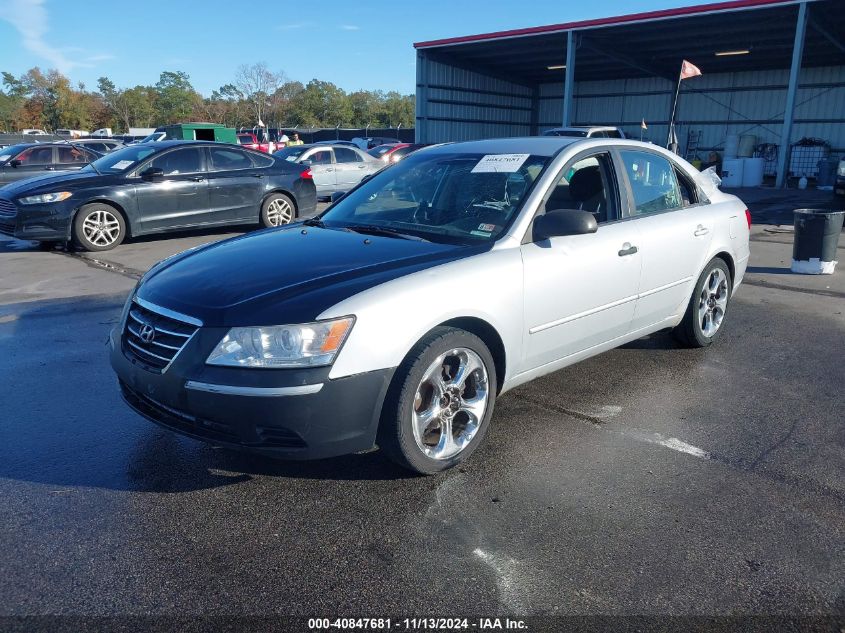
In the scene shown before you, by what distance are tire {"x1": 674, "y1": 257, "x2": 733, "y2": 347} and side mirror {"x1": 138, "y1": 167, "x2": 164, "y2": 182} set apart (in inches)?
315

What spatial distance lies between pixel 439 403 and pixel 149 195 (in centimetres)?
849

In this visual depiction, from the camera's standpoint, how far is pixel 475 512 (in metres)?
3.11

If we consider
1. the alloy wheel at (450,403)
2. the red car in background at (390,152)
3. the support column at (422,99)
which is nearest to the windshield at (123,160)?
the alloy wheel at (450,403)

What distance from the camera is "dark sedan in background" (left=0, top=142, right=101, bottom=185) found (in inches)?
601

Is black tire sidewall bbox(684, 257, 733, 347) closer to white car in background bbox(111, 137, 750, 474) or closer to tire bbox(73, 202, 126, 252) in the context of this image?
white car in background bbox(111, 137, 750, 474)

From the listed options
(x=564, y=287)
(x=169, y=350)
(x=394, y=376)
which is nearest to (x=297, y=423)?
(x=394, y=376)

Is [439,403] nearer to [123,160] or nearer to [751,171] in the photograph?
[123,160]

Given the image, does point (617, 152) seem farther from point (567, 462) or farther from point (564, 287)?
point (567, 462)

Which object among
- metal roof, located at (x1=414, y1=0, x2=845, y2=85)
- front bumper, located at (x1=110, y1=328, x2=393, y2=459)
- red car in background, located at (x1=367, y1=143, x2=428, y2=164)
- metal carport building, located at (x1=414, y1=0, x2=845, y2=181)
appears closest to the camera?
front bumper, located at (x1=110, y1=328, x2=393, y2=459)

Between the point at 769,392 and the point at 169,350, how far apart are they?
3756 millimetres

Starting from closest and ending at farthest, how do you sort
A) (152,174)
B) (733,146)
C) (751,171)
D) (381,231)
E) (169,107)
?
(381,231) → (152,174) → (751,171) → (733,146) → (169,107)

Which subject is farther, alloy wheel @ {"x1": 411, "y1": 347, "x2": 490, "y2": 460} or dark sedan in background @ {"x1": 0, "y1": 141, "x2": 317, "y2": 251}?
dark sedan in background @ {"x1": 0, "y1": 141, "x2": 317, "y2": 251}

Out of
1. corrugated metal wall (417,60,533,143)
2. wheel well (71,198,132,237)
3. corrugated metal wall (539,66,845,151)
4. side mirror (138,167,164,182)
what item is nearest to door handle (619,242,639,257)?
side mirror (138,167,164,182)

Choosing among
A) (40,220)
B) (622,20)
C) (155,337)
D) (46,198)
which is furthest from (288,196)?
(622,20)
